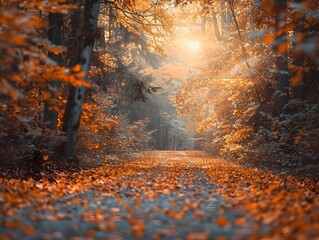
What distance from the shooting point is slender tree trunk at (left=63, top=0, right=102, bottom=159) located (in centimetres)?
1262

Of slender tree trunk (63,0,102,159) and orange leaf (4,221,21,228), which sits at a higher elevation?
slender tree trunk (63,0,102,159)

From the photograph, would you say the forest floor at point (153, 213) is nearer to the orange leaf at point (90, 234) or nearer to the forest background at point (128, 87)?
the orange leaf at point (90, 234)

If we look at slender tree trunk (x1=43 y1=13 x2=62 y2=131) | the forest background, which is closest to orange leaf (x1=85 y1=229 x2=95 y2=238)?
the forest background

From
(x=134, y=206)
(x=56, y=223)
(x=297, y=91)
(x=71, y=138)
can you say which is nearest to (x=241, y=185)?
(x=134, y=206)

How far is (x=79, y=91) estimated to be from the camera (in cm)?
1267

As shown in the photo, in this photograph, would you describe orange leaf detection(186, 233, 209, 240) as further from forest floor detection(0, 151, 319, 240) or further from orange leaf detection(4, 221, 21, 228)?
orange leaf detection(4, 221, 21, 228)

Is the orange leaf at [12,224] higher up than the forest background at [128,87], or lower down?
lower down

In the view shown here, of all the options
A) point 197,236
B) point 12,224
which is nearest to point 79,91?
point 12,224

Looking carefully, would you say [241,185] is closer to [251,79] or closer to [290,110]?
[290,110]

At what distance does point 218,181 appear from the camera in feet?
29.9

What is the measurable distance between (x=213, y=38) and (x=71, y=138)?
1928 cm

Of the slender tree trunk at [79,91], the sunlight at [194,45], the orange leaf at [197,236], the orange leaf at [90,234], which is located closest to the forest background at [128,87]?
the slender tree trunk at [79,91]

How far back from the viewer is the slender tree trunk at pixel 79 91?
12.6 m

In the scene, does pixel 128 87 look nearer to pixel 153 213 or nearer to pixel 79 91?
pixel 79 91
